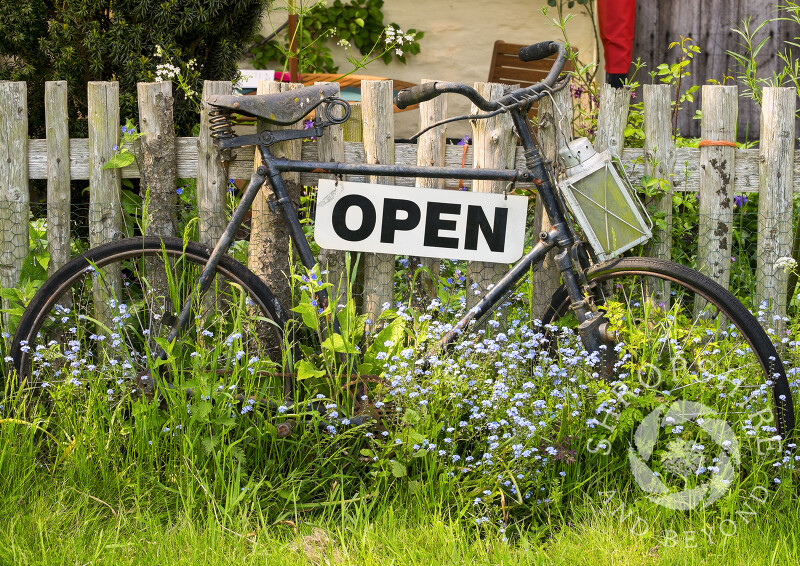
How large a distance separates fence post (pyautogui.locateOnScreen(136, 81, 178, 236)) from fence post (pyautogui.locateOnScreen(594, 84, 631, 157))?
1.63 m

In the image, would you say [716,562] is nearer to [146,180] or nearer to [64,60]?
[146,180]

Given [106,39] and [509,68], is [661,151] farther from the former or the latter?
[509,68]

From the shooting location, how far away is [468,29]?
6.73 metres

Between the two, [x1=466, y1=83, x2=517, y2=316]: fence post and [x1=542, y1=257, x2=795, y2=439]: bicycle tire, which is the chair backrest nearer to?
[x1=466, y1=83, x2=517, y2=316]: fence post

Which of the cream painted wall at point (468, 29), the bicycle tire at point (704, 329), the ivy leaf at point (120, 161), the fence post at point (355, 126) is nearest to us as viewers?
the bicycle tire at point (704, 329)

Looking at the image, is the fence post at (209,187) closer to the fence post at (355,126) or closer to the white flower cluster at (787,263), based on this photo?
the fence post at (355,126)

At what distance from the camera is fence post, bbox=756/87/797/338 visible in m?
3.13

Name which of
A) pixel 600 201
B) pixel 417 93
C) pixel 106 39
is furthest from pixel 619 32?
pixel 106 39

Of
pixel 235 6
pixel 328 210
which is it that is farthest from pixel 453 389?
pixel 235 6

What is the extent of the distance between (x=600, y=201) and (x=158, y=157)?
1.65m

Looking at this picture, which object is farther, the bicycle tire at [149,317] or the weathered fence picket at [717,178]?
the weathered fence picket at [717,178]

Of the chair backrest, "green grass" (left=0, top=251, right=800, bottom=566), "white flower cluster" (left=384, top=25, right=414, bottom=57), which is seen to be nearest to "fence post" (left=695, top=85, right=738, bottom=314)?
"green grass" (left=0, top=251, right=800, bottom=566)

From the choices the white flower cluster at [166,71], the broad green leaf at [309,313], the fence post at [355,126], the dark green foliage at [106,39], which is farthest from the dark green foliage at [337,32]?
the broad green leaf at [309,313]

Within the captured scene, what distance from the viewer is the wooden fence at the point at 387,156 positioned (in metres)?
3.11
